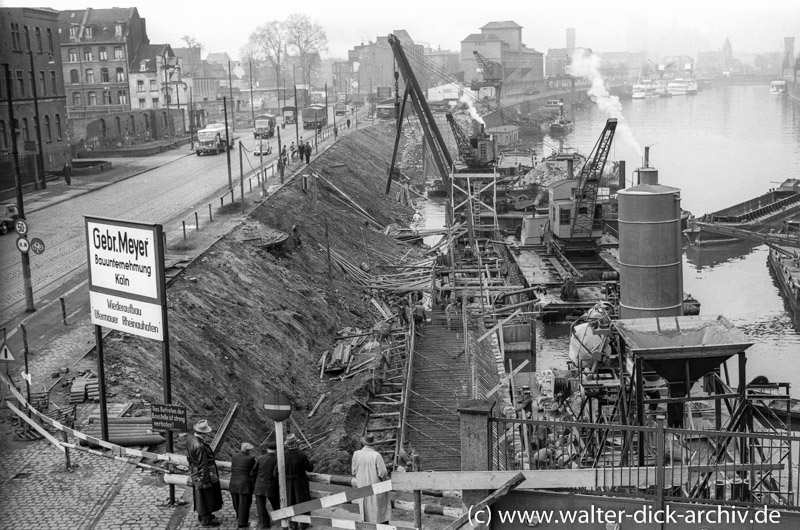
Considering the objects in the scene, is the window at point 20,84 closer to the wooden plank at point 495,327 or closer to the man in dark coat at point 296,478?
the wooden plank at point 495,327

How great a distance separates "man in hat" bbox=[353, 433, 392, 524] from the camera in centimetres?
1114

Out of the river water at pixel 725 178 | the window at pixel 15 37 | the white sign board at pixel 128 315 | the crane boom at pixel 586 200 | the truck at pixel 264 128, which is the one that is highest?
the window at pixel 15 37

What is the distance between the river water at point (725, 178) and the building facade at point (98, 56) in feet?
133

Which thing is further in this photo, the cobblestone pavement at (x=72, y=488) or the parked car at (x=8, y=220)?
the parked car at (x=8, y=220)

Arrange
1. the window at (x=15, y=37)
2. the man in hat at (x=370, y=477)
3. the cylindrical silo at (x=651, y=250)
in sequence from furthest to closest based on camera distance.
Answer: the window at (x=15, y=37), the cylindrical silo at (x=651, y=250), the man in hat at (x=370, y=477)

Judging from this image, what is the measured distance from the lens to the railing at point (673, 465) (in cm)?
1022

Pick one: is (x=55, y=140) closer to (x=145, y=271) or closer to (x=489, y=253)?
(x=489, y=253)

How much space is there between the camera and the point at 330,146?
67.3 meters

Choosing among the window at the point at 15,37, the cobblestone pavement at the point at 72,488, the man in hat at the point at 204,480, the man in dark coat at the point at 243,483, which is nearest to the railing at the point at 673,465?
the man in dark coat at the point at 243,483

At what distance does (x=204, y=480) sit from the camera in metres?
11.9

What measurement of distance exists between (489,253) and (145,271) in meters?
35.6

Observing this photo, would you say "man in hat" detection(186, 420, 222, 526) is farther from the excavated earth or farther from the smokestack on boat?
the smokestack on boat

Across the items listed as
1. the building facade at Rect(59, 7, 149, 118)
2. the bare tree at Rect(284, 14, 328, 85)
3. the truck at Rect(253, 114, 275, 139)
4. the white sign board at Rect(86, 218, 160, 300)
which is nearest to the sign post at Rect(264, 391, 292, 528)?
the white sign board at Rect(86, 218, 160, 300)

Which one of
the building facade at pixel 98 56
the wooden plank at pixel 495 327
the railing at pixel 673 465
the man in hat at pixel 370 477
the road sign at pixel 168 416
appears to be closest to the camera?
the railing at pixel 673 465
